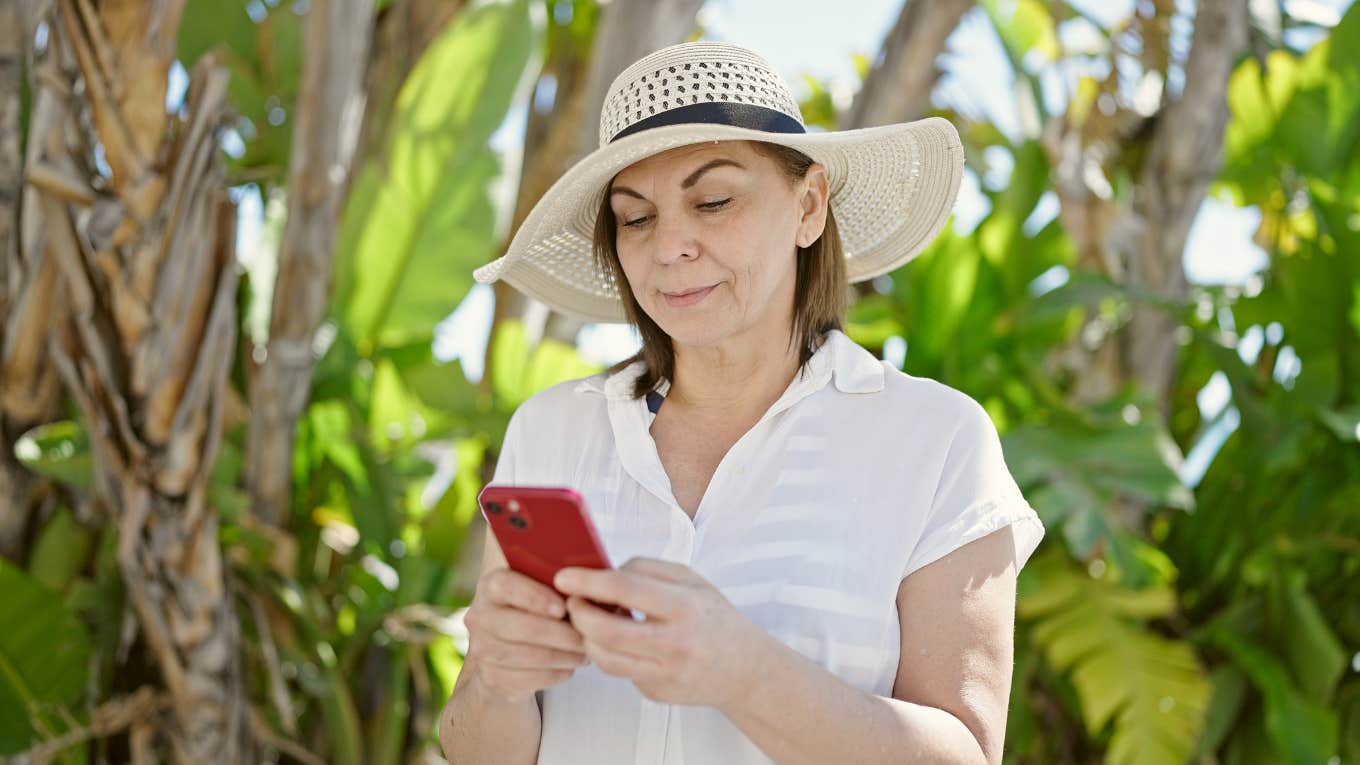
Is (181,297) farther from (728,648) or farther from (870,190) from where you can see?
(728,648)

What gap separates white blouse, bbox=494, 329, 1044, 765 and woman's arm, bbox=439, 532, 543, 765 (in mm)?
25

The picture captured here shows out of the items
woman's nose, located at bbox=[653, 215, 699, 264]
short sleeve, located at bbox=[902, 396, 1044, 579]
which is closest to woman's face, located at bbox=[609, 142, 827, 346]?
woman's nose, located at bbox=[653, 215, 699, 264]

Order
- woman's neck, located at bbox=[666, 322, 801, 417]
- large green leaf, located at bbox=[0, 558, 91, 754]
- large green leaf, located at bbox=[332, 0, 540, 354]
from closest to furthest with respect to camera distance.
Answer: woman's neck, located at bbox=[666, 322, 801, 417], large green leaf, located at bbox=[0, 558, 91, 754], large green leaf, located at bbox=[332, 0, 540, 354]

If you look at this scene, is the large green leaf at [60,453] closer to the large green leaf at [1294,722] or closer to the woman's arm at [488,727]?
the woman's arm at [488,727]

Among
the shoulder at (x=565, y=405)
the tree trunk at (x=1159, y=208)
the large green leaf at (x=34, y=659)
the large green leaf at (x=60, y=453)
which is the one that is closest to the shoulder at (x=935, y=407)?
the shoulder at (x=565, y=405)

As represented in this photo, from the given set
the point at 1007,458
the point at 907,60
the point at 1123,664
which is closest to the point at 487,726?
the point at 1007,458

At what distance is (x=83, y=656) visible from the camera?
247 cm

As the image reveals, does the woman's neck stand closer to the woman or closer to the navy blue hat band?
the woman

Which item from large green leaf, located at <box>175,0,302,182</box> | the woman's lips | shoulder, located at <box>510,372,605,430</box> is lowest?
large green leaf, located at <box>175,0,302,182</box>

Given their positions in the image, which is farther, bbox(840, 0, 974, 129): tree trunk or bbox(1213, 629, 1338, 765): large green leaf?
bbox(840, 0, 974, 129): tree trunk

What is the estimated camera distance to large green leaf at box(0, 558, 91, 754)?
233 centimetres

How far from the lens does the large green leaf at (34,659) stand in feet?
7.66

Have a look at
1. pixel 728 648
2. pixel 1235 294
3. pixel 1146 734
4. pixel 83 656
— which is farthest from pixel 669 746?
pixel 1235 294

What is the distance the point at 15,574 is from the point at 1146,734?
2.47 metres
